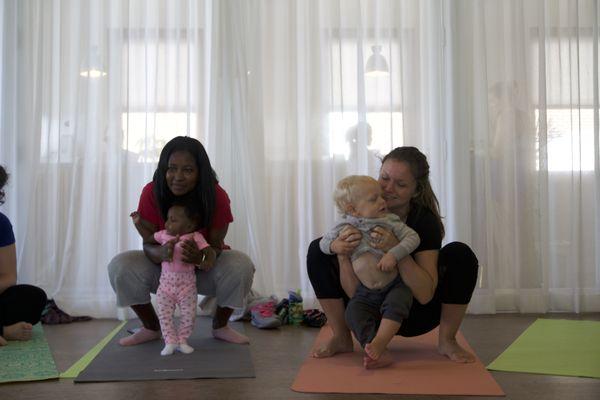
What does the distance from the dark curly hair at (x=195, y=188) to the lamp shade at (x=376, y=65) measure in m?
1.20

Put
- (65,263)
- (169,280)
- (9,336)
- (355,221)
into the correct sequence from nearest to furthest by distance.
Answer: (355,221) < (169,280) < (9,336) < (65,263)

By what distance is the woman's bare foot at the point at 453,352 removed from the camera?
2.48m

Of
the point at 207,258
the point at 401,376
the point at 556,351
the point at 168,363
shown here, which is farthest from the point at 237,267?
the point at 556,351

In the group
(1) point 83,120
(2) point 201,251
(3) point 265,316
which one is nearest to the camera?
(2) point 201,251

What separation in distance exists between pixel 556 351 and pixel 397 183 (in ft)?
2.96

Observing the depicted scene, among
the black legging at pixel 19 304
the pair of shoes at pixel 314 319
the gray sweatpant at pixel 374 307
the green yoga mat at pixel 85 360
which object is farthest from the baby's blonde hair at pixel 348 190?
the black legging at pixel 19 304

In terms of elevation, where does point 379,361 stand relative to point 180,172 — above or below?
below

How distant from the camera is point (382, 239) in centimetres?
239

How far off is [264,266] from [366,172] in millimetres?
712

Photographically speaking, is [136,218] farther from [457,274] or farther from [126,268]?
[457,274]

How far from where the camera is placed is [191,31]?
3629mm

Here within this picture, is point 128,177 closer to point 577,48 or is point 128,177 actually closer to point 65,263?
point 65,263

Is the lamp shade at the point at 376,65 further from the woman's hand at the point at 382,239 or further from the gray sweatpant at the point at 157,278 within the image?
the woman's hand at the point at 382,239

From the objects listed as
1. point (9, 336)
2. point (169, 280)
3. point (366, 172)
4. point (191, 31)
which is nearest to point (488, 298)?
point (366, 172)
